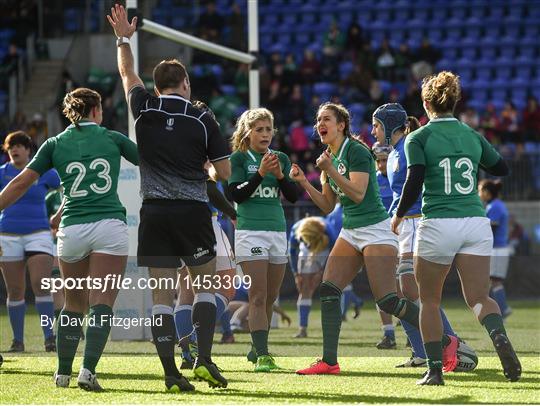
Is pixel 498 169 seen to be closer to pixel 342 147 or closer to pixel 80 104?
pixel 342 147

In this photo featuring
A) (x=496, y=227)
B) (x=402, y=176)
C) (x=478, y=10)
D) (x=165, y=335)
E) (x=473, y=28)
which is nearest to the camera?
(x=165, y=335)

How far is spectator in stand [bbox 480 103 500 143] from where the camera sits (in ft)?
77.5

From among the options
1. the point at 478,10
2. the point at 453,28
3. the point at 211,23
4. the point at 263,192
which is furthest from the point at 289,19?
the point at 263,192

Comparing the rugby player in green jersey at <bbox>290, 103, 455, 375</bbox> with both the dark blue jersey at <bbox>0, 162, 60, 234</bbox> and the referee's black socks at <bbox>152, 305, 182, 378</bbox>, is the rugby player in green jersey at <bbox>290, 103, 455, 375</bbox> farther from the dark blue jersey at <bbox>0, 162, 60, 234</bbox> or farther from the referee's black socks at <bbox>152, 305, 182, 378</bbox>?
the dark blue jersey at <bbox>0, 162, 60, 234</bbox>

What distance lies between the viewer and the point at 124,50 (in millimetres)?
8305

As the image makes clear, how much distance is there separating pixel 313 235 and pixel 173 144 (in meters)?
7.15

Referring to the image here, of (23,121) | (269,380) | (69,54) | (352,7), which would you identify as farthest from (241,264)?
(352,7)

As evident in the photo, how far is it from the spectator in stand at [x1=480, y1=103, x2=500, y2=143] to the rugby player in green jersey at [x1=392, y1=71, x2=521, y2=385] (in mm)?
15531

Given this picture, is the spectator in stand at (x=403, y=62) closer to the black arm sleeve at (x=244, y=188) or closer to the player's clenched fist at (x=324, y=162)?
the black arm sleeve at (x=244, y=188)

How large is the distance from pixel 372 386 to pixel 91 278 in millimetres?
2083

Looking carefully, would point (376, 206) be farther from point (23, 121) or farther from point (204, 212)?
point (23, 121)

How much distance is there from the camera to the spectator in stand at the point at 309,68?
26.3 m

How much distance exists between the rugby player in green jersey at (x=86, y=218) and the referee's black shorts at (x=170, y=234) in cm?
41

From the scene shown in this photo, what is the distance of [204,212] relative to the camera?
8.04 metres
